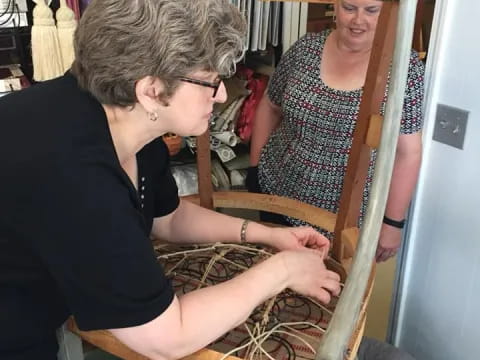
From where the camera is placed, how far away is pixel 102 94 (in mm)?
789

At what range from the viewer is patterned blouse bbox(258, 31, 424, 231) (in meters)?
1.29

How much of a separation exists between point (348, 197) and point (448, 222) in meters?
0.46

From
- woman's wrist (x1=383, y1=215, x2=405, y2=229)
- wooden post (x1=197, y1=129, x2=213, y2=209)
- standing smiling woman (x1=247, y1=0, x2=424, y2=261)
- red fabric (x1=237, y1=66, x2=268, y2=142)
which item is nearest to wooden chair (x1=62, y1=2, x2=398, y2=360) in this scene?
wooden post (x1=197, y1=129, x2=213, y2=209)

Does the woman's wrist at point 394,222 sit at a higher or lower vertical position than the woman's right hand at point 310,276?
lower

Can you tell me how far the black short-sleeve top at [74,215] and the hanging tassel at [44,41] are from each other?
25.1 inches

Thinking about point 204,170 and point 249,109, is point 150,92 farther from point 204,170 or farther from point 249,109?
point 249,109

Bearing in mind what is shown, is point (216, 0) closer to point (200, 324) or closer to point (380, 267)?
point (200, 324)

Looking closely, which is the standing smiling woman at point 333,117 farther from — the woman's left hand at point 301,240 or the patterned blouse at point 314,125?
the woman's left hand at point 301,240

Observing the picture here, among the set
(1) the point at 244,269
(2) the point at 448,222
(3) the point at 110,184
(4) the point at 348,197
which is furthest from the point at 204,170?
(2) the point at 448,222

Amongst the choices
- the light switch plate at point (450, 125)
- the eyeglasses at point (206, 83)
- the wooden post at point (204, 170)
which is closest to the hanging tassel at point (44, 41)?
the wooden post at point (204, 170)

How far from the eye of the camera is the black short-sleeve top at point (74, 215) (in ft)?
2.31

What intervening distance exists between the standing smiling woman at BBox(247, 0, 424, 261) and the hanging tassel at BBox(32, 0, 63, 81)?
1.94 ft

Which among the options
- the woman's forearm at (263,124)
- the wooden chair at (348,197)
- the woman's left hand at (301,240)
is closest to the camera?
the wooden chair at (348,197)

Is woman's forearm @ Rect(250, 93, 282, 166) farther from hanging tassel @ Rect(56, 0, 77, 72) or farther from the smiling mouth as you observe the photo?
hanging tassel @ Rect(56, 0, 77, 72)
